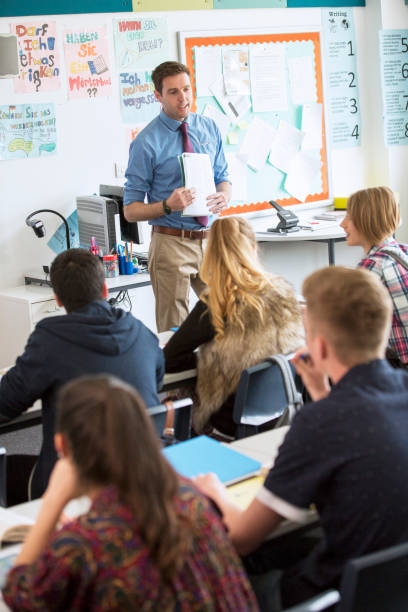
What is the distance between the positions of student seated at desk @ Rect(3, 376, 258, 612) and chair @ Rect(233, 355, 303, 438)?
1.32 m

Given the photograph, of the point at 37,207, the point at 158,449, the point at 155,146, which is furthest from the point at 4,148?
the point at 158,449

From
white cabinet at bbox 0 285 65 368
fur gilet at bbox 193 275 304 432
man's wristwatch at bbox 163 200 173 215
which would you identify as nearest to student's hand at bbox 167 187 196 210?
man's wristwatch at bbox 163 200 173 215

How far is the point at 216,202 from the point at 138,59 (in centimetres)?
149

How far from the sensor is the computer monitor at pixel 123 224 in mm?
4680

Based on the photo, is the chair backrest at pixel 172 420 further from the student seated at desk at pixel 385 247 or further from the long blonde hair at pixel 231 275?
the student seated at desk at pixel 385 247

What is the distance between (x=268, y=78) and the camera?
591 cm

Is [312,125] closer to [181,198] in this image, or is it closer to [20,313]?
[181,198]

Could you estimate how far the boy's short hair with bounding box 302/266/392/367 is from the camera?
158 cm

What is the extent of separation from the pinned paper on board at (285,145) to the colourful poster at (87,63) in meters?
1.50

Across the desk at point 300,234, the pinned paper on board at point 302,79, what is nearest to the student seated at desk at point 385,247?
the desk at point 300,234

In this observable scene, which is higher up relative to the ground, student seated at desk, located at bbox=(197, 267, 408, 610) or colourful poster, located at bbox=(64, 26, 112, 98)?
colourful poster, located at bbox=(64, 26, 112, 98)

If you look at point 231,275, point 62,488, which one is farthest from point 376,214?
point 62,488

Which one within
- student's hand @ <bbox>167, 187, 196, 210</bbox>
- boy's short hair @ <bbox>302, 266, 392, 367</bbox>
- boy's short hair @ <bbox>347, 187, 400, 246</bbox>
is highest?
student's hand @ <bbox>167, 187, 196, 210</bbox>

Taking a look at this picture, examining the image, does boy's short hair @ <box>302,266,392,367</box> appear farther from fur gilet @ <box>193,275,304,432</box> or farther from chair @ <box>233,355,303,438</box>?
Result: fur gilet @ <box>193,275,304,432</box>
